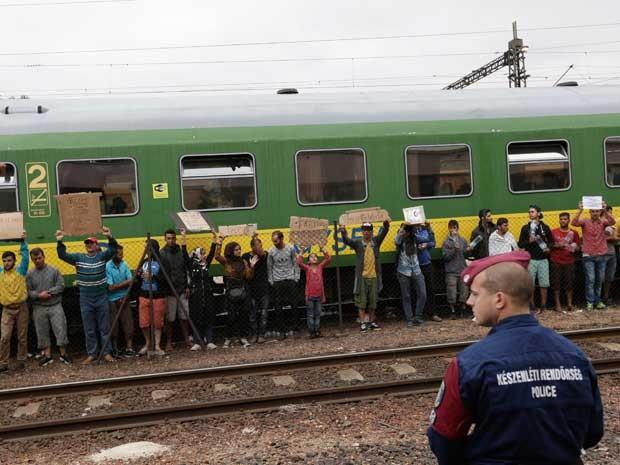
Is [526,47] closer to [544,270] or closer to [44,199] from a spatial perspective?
[544,270]

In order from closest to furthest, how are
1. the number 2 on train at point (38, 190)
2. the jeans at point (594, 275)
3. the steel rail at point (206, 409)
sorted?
the steel rail at point (206, 409), the number 2 on train at point (38, 190), the jeans at point (594, 275)

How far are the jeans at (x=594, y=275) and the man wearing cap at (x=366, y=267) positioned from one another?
3.53m

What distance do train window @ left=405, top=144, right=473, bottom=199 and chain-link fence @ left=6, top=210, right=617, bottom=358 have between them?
527mm

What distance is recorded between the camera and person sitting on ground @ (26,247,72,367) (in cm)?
942

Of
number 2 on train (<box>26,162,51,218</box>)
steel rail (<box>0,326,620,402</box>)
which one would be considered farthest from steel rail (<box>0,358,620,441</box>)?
number 2 on train (<box>26,162,51,218</box>)

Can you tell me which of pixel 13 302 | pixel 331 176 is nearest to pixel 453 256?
pixel 331 176

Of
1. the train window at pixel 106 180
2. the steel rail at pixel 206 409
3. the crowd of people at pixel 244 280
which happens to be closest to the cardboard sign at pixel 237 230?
the crowd of people at pixel 244 280

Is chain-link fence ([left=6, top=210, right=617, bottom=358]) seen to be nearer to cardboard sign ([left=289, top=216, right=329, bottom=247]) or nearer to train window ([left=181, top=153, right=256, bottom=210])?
cardboard sign ([left=289, top=216, right=329, bottom=247])

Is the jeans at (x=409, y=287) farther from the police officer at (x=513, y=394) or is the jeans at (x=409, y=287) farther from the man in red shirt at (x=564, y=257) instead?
the police officer at (x=513, y=394)

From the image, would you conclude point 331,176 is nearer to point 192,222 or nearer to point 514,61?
point 192,222

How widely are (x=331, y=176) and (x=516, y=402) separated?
9042 mm

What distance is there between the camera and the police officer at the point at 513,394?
6.79 ft

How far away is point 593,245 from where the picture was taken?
1120 centimetres

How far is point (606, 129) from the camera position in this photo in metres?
11.8
